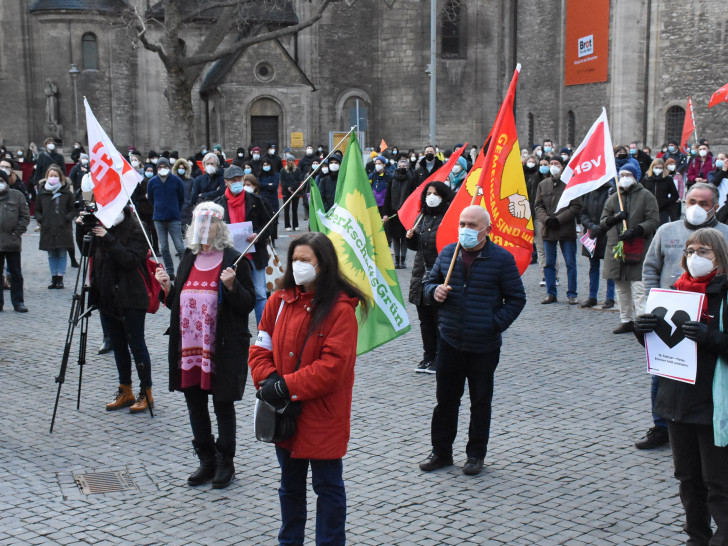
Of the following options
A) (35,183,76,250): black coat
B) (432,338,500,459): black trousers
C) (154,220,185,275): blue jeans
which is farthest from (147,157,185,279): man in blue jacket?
(432,338,500,459): black trousers

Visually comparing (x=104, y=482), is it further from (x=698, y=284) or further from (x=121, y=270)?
(x=698, y=284)

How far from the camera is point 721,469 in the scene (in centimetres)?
491

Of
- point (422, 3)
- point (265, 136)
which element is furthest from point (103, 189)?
point (422, 3)

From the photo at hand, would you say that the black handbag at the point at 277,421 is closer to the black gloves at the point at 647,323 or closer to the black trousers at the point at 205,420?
the black trousers at the point at 205,420

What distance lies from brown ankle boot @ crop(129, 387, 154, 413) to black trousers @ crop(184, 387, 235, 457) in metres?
1.76

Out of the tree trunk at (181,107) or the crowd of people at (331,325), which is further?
the tree trunk at (181,107)

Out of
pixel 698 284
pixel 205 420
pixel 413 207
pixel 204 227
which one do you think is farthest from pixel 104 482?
pixel 413 207

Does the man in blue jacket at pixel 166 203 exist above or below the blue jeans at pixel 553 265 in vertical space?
above

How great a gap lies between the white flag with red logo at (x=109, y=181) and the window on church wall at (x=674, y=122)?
3306 centimetres

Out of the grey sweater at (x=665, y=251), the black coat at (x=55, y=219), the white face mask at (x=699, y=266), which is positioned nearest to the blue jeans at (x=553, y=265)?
the grey sweater at (x=665, y=251)

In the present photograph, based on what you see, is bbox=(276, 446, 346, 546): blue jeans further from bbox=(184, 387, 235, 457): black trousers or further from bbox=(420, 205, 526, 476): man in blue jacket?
bbox=(420, 205, 526, 476): man in blue jacket

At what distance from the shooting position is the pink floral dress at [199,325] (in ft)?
20.1

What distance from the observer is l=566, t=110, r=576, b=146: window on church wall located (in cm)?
4172

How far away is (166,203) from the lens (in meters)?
15.4
